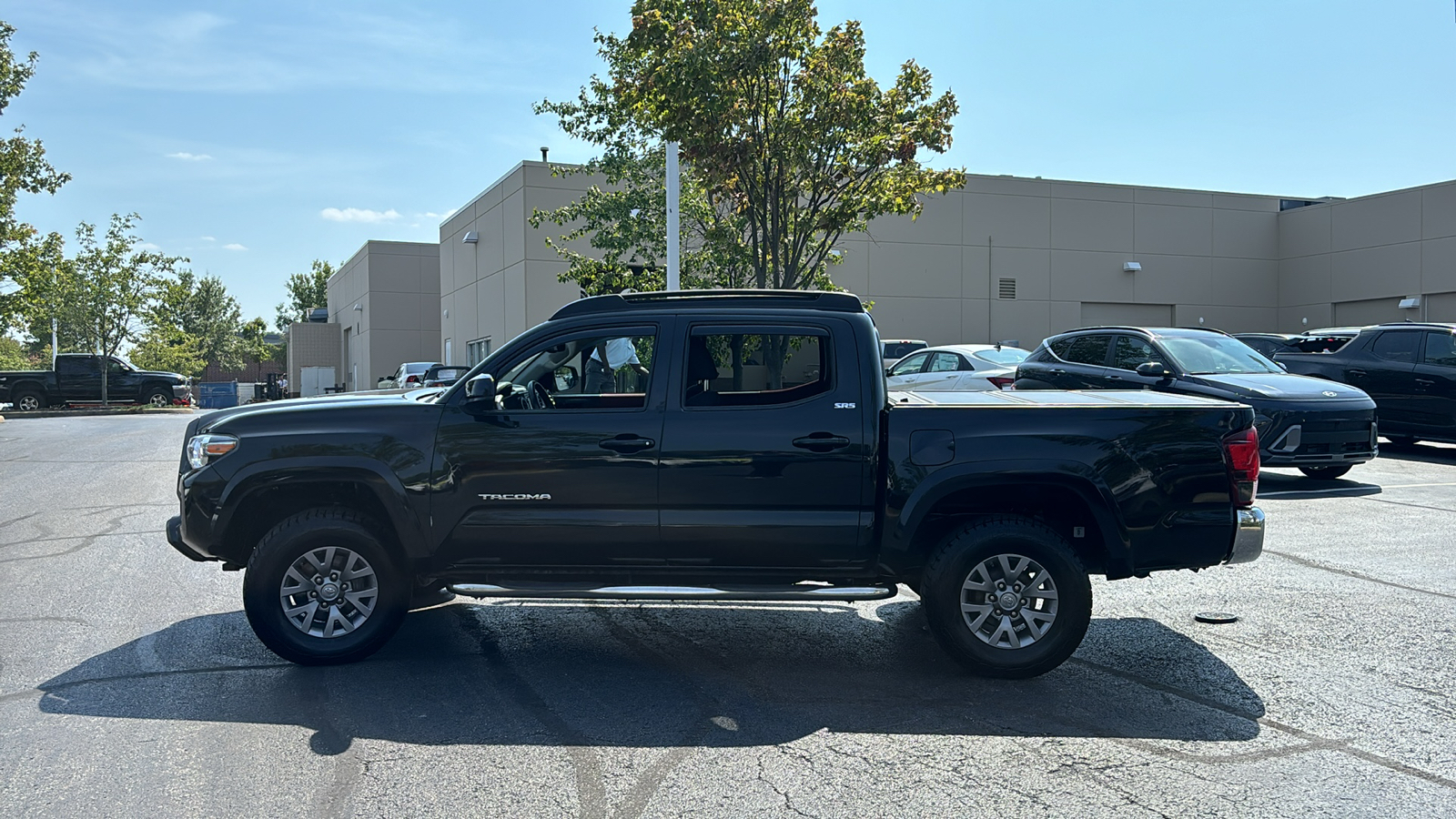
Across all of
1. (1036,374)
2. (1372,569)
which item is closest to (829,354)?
(1372,569)

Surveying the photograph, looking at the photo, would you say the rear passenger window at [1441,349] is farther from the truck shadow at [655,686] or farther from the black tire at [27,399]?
the black tire at [27,399]

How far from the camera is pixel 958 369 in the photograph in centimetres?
1585

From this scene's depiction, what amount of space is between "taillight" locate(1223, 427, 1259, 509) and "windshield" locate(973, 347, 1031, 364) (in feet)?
33.3

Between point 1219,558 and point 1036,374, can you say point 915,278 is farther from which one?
point 1219,558

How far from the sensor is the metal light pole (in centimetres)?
1356

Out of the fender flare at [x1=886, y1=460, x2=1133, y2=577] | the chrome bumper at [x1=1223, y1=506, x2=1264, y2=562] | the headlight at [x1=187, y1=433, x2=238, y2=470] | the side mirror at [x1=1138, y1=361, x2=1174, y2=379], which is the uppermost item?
the side mirror at [x1=1138, y1=361, x2=1174, y2=379]

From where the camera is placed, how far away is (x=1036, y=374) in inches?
549

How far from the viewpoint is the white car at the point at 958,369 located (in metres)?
14.8

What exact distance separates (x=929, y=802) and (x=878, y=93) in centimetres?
1140

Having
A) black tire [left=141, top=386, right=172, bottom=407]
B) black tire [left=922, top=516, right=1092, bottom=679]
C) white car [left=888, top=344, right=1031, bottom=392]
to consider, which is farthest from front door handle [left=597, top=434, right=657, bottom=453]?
black tire [left=141, top=386, right=172, bottom=407]

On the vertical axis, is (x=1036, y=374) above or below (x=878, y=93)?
below

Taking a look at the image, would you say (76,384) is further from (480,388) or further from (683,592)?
(683,592)

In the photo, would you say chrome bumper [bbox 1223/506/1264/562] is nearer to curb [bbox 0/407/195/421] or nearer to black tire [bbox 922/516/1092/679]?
black tire [bbox 922/516/1092/679]

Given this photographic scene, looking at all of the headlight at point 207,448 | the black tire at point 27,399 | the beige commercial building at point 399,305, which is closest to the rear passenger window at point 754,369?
the headlight at point 207,448
